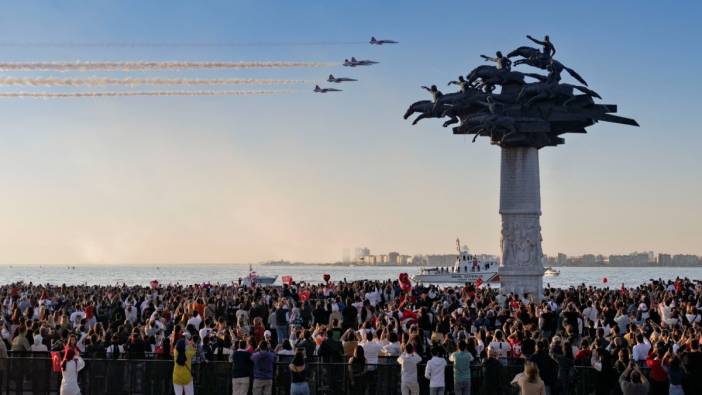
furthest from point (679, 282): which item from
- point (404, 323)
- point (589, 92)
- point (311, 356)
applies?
point (311, 356)

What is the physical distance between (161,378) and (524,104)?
2820cm

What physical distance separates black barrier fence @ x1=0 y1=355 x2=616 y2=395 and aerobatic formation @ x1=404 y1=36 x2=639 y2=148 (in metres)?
25.6

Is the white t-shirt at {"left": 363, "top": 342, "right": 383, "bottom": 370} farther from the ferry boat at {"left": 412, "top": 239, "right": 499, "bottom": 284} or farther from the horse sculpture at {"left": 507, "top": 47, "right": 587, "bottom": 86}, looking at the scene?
the ferry boat at {"left": 412, "top": 239, "right": 499, "bottom": 284}

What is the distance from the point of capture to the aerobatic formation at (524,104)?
4288 centimetres

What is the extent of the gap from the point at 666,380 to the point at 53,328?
13592 mm

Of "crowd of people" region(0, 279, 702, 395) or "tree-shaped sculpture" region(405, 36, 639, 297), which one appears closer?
"crowd of people" region(0, 279, 702, 395)

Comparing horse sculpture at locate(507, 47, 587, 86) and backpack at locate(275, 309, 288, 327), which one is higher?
horse sculpture at locate(507, 47, 587, 86)

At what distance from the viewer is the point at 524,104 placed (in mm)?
43469

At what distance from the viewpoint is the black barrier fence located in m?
18.3

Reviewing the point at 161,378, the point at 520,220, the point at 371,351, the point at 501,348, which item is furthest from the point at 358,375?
the point at 520,220

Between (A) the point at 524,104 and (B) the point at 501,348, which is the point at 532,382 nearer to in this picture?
(B) the point at 501,348

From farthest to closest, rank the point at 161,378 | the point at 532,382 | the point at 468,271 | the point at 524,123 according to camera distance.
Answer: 1. the point at 468,271
2. the point at 524,123
3. the point at 161,378
4. the point at 532,382

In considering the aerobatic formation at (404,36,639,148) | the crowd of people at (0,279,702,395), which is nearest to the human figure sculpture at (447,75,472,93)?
the aerobatic formation at (404,36,639,148)

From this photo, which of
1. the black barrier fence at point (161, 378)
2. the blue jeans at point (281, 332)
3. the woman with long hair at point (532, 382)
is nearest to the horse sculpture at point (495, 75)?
the blue jeans at point (281, 332)
